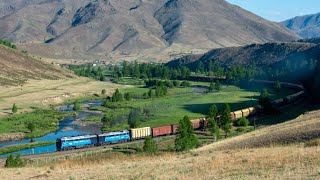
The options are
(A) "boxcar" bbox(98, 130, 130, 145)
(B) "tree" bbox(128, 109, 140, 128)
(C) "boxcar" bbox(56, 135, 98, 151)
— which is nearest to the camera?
(C) "boxcar" bbox(56, 135, 98, 151)

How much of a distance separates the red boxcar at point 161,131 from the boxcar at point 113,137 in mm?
5325

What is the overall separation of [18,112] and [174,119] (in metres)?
43.5

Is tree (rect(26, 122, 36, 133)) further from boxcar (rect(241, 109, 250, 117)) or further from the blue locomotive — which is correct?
boxcar (rect(241, 109, 250, 117))

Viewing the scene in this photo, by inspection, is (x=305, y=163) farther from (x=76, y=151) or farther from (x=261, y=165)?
(x=76, y=151)

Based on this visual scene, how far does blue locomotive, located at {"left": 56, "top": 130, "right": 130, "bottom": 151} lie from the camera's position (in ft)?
246

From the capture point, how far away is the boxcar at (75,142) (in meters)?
74.8

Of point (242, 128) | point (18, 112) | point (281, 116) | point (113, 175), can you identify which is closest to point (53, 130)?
point (18, 112)

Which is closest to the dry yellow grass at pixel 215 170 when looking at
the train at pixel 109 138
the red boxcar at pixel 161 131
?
the train at pixel 109 138

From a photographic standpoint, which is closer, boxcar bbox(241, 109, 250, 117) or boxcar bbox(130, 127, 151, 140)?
boxcar bbox(130, 127, 151, 140)

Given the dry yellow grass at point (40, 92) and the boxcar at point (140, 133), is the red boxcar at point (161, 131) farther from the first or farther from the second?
the dry yellow grass at point (40, 92)

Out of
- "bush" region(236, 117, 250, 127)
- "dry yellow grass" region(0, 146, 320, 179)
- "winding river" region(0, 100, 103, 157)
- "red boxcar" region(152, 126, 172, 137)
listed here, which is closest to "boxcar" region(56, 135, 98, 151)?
"winding river" region(0, 100, 103, 157)

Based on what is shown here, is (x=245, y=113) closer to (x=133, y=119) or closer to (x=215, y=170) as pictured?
(x=133, y=119)

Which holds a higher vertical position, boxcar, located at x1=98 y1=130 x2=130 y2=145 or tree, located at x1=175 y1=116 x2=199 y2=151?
tree, located at x1=175 y1=116 x2=199 y2=151

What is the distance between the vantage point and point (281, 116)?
104 metres
